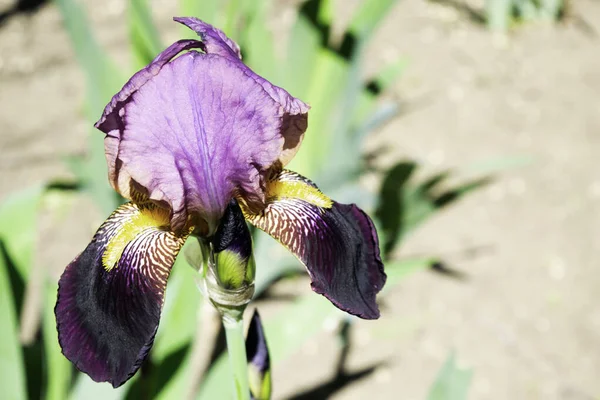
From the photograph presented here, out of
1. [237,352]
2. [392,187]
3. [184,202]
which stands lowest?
[392,187]

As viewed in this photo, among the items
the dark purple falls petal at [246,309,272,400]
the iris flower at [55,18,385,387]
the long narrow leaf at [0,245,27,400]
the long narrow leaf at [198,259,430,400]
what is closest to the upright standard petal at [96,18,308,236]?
the iris flower at [55,18,385,387]

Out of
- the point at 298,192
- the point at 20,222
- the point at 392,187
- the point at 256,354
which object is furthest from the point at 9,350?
the point at 392,187

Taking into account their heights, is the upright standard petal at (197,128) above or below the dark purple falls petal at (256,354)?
above

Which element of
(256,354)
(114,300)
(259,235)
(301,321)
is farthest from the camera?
(259,235)

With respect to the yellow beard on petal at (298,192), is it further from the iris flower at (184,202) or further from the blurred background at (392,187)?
the blurred background at (392,187)

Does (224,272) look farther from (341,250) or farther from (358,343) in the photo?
(358,343)

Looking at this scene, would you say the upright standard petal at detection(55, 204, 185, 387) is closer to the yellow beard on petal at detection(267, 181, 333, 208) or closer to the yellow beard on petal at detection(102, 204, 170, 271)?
the yellow beard on petal at detection(102, 204, 170, 271)

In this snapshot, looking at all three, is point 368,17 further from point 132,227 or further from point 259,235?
point 132,227

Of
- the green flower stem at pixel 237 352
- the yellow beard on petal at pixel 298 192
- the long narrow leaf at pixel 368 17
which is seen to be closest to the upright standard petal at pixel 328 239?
the yellow beard on petal at pixel 298 192
